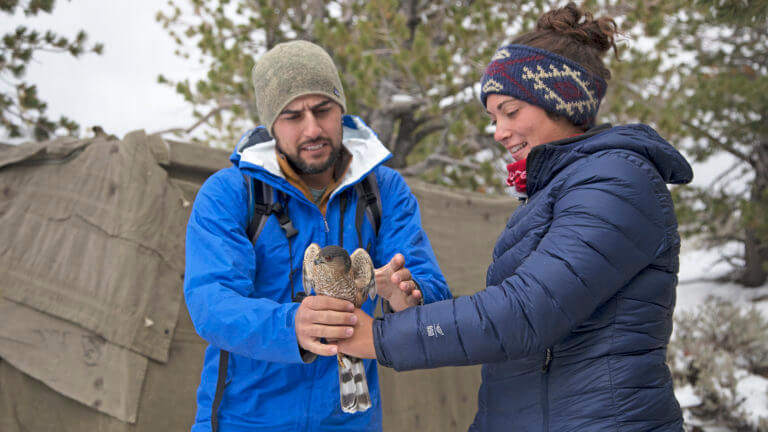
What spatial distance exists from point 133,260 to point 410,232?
1.93m

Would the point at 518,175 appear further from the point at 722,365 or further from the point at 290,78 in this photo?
the point at 722,365

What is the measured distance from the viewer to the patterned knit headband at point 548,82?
171 centimetres

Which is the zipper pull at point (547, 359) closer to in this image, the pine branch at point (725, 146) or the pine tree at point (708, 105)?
the pine tree at point (708, 105)

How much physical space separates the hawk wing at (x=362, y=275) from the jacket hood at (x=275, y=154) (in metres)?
0.43

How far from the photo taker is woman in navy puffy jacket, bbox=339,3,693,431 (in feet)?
4.47

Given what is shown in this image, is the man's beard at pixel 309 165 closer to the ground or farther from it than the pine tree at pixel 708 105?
closer to the ground

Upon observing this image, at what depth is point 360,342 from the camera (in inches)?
60.6

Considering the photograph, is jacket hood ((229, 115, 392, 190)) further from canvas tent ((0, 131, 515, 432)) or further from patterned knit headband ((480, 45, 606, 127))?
canvas tent ((0, 131, 515, 432))

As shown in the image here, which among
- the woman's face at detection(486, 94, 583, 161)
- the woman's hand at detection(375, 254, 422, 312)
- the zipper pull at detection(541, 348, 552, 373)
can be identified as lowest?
the zipper pull at detection(541, 348, 552, 373)

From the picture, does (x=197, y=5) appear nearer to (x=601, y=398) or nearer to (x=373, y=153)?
(x=373, y=153)

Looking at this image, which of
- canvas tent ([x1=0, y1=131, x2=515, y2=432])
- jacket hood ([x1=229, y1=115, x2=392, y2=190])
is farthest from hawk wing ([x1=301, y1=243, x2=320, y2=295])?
canvas tent ([x1=0, y1=131, x2=515, y2=432])

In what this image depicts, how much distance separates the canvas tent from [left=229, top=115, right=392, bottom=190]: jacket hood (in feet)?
4.70

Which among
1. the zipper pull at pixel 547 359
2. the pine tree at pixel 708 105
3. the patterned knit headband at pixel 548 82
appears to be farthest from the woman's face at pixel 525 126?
the pine tree at pixel 708 105

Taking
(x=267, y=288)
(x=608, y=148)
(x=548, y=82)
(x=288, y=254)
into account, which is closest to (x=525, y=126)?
(x=548, y=82)
